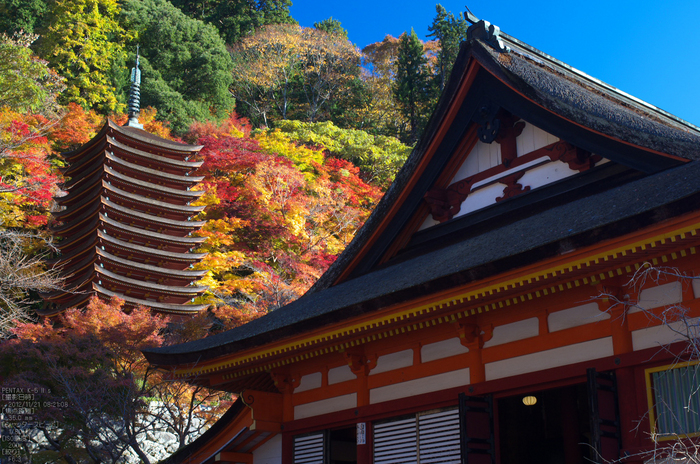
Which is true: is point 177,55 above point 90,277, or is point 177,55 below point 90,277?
above

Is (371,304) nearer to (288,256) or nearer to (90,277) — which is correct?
(288,256)

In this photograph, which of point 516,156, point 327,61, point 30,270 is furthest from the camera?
point 327,61

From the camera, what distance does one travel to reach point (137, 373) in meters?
13.2

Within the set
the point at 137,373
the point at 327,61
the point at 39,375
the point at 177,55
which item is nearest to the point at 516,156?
the point at 137,373

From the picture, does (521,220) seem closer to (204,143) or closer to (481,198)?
(481,198)

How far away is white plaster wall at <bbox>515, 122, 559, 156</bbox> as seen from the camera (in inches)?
284

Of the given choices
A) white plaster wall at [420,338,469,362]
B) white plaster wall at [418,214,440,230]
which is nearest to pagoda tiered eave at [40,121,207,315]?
white plaster wall at [418,214,440,230]

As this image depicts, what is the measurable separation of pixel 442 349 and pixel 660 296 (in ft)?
7.17

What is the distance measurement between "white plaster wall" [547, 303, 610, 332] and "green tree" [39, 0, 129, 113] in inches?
1170

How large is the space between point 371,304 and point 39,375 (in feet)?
Answer: 33.3

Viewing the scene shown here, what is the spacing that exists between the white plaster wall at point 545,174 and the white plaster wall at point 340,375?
2806 millimetres

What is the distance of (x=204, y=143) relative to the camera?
29.2 m

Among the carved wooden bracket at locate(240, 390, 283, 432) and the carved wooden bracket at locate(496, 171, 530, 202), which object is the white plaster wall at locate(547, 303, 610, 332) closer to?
the carved wooden bracket at locate(496, 171, 530, 202)

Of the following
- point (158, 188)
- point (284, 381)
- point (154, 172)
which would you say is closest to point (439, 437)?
point (284, 381)
